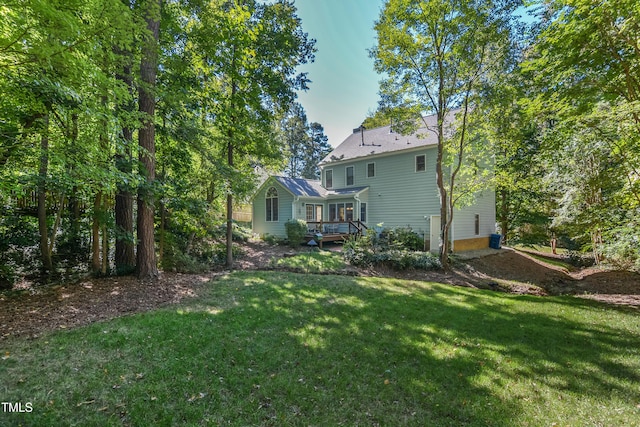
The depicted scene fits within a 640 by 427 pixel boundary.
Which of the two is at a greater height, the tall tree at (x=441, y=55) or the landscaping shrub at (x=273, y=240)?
the tall tree at (x=441, y=55)

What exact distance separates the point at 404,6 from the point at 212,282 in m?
11.2

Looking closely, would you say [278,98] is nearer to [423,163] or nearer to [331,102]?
[423,163]

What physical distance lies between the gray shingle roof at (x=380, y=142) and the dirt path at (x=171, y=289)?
23.5 feet

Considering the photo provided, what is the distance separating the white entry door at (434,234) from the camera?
14.8 m

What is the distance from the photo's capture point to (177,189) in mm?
7656

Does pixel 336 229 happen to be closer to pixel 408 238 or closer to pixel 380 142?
pixel 408 238

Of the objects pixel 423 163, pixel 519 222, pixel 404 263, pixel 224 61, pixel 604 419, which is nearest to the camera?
pixel 604 419

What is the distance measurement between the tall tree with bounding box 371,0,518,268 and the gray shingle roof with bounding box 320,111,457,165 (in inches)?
146

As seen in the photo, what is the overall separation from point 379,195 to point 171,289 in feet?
44.1

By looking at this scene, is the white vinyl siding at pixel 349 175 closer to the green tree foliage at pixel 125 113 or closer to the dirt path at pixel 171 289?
the dirt path at pixel 171 289

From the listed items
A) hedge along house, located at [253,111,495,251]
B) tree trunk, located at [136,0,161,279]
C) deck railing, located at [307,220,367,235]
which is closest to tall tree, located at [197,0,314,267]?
tree trunk, located at [136,0,161,279]

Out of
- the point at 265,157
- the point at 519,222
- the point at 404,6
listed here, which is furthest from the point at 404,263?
the point at 519,222

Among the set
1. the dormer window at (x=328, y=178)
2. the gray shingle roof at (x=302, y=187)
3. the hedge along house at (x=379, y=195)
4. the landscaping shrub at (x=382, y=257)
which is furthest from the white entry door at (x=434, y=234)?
the dormer window at (x=328, y=178)

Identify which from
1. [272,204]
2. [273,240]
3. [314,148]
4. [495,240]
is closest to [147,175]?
[273,240]
